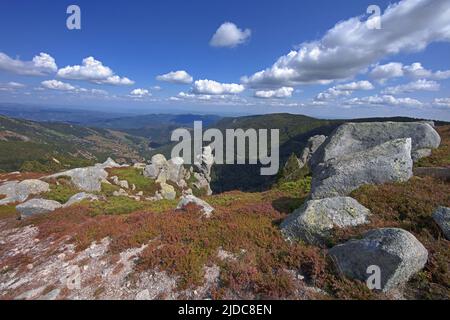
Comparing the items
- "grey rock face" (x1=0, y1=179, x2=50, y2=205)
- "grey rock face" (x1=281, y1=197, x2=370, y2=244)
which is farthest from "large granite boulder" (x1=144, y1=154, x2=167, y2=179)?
"grey rock face" (x1=281, y1=197, x2=370, y2=244)

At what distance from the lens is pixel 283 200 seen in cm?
1702

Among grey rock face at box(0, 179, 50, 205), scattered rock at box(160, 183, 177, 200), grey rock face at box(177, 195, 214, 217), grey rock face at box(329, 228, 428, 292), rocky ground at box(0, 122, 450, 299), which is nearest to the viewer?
grey rock face at box(329, 228, 428, 292)

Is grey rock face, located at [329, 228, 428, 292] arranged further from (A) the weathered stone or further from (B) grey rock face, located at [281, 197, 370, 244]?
(A) the weathered stone

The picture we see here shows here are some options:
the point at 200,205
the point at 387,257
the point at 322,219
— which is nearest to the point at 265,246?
the point at 322,219

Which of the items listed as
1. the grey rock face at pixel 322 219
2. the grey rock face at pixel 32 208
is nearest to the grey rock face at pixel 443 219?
the grey rock face at pixel 322 219

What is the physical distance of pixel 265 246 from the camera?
10.6m

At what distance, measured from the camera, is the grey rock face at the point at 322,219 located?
1038 cm

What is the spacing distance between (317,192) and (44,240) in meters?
15.5

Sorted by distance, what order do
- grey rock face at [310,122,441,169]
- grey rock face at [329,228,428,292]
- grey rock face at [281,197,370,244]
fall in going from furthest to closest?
grey rock face at [310,122,441,169] → grey rock face at [281,197,370,244] → grey rock face at [329,228,428,292]

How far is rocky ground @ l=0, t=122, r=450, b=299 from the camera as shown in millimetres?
7945

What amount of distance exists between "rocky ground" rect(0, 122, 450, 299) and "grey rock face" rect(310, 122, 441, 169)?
3064 millimetres

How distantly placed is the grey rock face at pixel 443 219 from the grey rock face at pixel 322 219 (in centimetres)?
236

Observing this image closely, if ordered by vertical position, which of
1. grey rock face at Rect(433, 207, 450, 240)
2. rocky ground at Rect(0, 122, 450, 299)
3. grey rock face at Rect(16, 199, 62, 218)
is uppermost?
grey rock face at Rect(433, 207, 450, 240)
